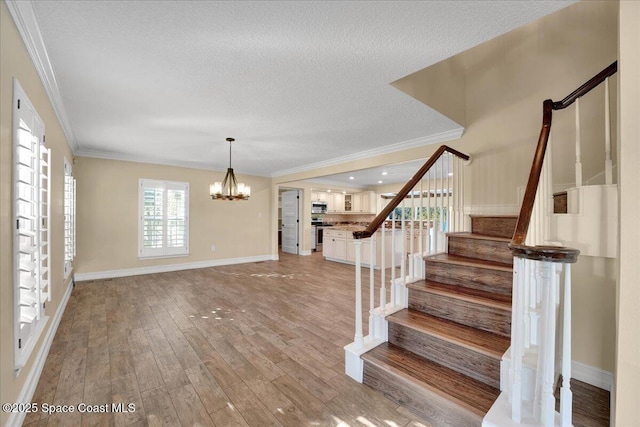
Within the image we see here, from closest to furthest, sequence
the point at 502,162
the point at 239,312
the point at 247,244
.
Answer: the point at 502,162
the point at 239,312
the point at 247,244

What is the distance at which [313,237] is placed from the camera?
9680 millimetres

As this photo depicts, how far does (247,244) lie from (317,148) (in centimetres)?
353

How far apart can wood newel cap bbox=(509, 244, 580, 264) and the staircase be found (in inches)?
30.9

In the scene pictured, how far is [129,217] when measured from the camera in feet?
16.9

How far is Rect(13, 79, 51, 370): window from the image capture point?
1.51 m

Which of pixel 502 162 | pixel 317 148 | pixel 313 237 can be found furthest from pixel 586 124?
pixel 313 237

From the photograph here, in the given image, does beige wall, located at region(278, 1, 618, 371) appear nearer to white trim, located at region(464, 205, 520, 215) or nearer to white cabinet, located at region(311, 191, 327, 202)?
white trim, located at region(464, 205, 520, 215)

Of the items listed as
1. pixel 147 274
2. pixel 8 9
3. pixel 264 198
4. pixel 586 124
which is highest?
pixel 8 9

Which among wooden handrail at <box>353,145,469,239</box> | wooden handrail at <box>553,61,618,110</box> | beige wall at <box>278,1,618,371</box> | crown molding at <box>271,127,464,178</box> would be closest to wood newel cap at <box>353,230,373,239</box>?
wooden handrail at <box>353,145,469,239</box>

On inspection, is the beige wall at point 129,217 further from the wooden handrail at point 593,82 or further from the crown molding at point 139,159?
the wooden handrail at point 593,82

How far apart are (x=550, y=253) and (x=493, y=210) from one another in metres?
2.41

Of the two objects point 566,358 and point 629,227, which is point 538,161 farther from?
point 566,358

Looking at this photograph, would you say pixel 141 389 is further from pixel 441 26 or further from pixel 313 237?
pixel 313 237

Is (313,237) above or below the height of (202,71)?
below
